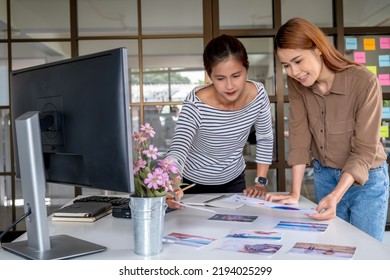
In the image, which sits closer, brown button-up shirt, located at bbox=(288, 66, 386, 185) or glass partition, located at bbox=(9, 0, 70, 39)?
brown button-up shirt, located at bbox=(288, 66, 386, 185)

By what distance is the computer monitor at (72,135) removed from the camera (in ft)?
3.18

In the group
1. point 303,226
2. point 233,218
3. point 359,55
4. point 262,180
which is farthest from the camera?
point 359,55

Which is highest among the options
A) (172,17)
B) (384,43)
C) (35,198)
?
(172,17)

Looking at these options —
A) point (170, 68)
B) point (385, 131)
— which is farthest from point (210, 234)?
point (385, 131)

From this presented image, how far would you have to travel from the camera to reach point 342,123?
63.1 inches

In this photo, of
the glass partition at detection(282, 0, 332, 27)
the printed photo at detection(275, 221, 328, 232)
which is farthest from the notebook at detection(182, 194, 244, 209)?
the glass partition at detection(282, 0, 332, 27)

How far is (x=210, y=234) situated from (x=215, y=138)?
728mm

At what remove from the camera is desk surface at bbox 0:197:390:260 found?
1.00 meters

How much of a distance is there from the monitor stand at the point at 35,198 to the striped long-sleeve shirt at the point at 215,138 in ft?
2.35

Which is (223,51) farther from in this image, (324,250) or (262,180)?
(324,250)

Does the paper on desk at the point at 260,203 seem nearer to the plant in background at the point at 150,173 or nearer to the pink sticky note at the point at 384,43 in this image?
the plant in background at the point at 150,173

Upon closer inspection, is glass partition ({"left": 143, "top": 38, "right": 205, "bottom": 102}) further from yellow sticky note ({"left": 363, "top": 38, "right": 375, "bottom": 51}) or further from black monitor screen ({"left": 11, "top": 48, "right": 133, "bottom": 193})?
black monitor screen ({"left": 11, "top": 48, "right": 133, "bottom": 193})

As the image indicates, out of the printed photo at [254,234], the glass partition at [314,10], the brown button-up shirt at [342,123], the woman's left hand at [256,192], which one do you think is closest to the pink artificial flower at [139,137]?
the printed photo at [254,234]

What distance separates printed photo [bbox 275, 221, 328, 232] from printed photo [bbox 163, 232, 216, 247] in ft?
0.82
